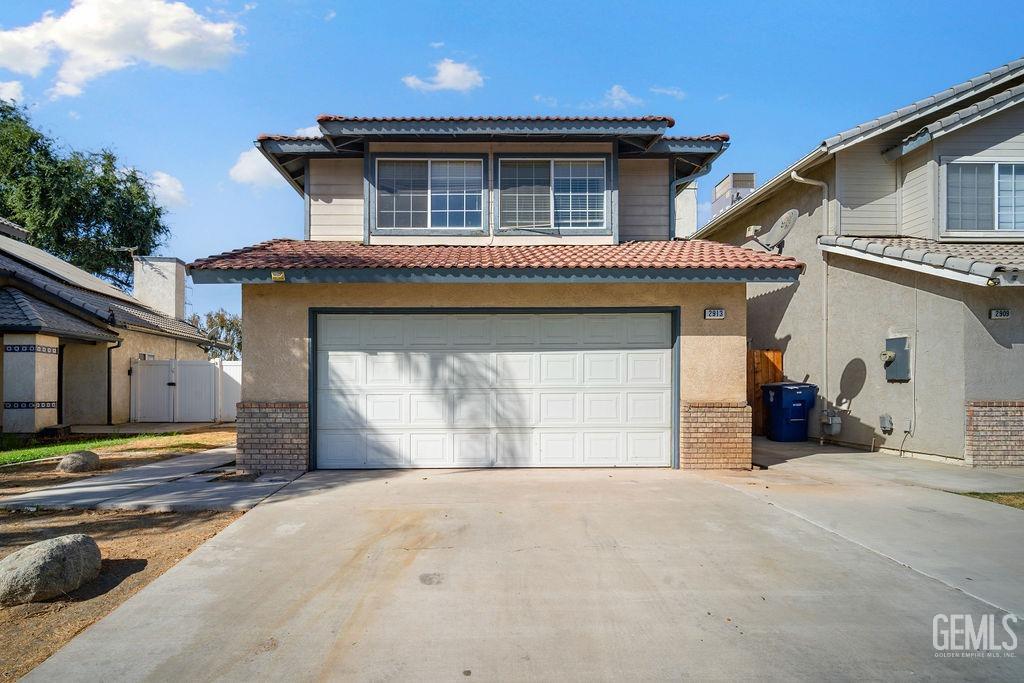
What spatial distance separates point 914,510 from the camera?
659 cm

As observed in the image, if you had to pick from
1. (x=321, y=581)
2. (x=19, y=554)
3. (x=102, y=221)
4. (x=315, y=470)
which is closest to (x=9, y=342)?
(x=315, y=470)

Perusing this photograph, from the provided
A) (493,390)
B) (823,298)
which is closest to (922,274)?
(823,298)

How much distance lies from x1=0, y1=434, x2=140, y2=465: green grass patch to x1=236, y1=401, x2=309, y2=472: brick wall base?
4794mm

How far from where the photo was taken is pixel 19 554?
4.39 m

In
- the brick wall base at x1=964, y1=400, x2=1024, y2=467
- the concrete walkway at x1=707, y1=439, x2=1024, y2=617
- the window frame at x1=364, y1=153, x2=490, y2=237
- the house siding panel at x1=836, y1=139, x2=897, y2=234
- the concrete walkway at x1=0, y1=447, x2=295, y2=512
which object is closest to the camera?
the concrete walkway at x1=707, y1=439, x2=1024, y2=617

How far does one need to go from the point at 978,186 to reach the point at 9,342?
20.5 meters

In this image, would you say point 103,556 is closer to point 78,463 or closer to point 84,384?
point 78,463

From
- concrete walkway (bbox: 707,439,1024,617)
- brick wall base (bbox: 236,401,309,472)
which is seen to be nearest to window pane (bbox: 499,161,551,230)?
brick wall base (bbox: 236,401,309,472)

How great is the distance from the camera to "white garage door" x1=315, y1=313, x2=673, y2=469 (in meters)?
8.78

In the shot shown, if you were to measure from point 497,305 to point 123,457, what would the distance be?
291 inches

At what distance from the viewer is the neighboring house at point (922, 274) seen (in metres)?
9.31

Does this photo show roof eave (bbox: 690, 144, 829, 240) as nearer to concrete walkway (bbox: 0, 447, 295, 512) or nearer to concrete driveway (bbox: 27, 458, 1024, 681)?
concrete driveway (bbox: 27, 458, 1024, 681)

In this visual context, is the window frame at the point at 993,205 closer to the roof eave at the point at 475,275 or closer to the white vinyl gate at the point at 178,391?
the roof eave at the point at 475,275

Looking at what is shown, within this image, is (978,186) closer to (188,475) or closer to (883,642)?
(883,642)
